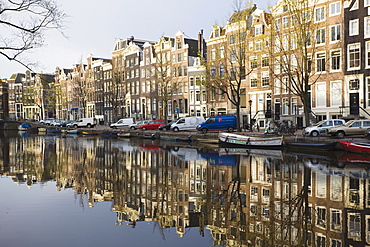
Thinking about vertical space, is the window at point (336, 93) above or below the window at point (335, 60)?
below

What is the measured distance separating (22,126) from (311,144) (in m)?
79.1

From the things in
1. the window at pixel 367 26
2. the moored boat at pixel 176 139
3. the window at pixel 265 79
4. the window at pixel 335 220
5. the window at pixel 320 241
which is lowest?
the window at pixel 320 241

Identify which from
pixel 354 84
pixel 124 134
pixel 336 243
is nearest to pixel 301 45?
pixel 354 84

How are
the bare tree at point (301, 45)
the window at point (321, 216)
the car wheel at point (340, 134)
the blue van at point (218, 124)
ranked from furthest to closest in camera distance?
the blue van at point (218, 124), the bare tree at point (301, 45), the car wheel at point (340, 134), the window at point (321, 216)

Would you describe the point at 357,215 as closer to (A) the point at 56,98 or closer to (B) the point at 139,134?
(B) the point at 139,134

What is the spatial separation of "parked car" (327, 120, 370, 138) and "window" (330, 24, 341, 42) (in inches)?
564

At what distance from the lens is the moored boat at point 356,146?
25.0 meters

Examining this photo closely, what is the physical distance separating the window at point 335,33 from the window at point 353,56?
2.19m

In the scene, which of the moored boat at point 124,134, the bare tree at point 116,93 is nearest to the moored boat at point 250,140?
the moored boat at point 124,134

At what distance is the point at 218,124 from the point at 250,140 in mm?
10322

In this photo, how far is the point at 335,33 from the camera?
1583 inches

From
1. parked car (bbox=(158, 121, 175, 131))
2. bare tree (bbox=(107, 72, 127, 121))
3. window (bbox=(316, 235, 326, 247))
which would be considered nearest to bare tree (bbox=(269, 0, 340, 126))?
parked car (bbox=(158, 121, 175, 131))

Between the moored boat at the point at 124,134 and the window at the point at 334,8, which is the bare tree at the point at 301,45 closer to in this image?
the window at the point at 334,8

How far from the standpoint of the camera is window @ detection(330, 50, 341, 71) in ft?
131
